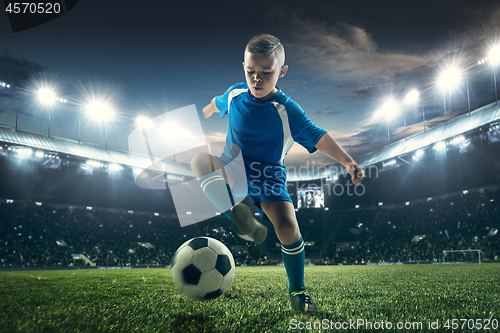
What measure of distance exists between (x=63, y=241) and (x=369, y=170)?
93.2 ft

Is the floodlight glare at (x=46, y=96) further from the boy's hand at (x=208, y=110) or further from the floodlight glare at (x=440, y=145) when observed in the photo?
the floodlight glare at (x=440, y=145)

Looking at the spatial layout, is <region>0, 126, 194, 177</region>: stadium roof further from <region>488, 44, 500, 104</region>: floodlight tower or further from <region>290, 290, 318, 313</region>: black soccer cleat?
<region>488, 44, 500, 104</region>: floodlight tower

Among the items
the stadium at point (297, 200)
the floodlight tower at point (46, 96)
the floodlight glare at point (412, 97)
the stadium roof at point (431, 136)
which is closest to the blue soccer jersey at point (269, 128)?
the stadium at point (297, 200)

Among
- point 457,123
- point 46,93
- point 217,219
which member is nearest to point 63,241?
Answer: point 46,93

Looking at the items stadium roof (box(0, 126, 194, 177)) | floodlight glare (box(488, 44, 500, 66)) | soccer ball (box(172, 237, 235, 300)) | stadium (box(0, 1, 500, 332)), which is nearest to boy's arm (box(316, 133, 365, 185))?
soccer ball (box(172, 237, 235, 300))

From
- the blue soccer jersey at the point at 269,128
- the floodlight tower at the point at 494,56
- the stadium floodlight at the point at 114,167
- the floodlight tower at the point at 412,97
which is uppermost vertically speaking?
the floodlight tower at the point at 494,56

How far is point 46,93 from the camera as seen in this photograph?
21.2 m

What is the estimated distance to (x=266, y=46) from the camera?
286 centimetres

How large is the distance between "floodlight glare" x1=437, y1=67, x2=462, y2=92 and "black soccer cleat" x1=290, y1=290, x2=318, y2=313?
23.8 meters

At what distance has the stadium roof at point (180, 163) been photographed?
66.5 ft

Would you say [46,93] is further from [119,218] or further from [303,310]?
[303,310]

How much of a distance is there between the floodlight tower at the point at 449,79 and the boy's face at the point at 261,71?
22941 millimetres

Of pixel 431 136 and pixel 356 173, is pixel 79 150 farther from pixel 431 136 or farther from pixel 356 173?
pixel 431 136

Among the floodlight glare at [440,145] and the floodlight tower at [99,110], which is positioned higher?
the floodlight tower at [99,110]
